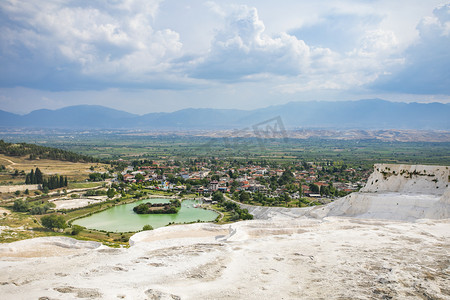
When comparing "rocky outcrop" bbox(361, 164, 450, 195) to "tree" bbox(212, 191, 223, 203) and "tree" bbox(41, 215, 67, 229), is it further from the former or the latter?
"tree" bbox(41, 215, 67, 229)

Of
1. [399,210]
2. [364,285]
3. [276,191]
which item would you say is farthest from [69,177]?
[364,285]

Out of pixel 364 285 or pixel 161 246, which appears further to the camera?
pixel 161 246

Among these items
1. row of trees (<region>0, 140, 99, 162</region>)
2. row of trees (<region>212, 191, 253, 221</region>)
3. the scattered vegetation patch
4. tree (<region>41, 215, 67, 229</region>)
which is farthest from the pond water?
row of trees (<region>0, 140, 99, 162</region>)

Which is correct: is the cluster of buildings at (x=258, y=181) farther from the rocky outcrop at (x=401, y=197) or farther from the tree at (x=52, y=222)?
the tree at (x=52, y=222)

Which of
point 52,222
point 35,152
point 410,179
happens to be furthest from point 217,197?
point 35,152

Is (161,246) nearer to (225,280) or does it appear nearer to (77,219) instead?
(225,280)

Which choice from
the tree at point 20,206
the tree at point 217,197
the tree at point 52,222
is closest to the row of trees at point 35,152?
the tree at point 20,206

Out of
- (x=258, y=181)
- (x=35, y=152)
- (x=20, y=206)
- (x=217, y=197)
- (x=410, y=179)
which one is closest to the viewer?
(x=410, y=179)

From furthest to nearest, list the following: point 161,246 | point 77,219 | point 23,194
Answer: point 23,194 < point 77,219 < point 161,246

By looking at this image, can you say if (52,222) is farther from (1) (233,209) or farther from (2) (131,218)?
(1) (233,209)
